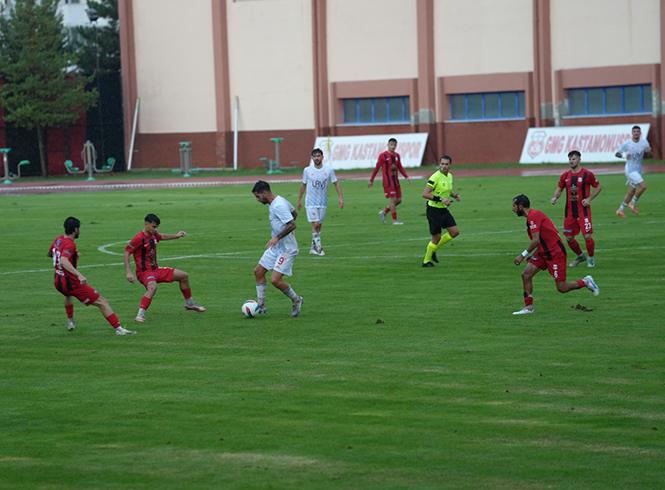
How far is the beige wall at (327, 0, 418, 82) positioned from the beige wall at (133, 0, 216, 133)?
7658 millimetres

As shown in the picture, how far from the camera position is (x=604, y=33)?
51.8 meters

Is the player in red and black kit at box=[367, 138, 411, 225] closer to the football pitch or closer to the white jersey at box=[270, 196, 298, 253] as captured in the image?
the football pitch

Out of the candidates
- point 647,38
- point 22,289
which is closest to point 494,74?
point 647,38

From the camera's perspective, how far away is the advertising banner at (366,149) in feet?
183

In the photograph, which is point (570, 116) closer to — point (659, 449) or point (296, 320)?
point (296, 320)

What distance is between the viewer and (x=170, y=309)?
14852 mm

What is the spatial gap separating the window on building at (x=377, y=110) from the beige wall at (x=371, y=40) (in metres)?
1.40

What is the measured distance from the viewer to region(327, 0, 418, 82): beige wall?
56.6 m

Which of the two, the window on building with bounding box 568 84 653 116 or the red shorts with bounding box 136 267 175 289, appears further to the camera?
the window on building with bounding box 568 84 653 116

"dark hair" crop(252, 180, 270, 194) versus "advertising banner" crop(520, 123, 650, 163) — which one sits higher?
"advertising banner" crop(520, 123, 650, 163)

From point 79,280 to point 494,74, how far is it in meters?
44.8

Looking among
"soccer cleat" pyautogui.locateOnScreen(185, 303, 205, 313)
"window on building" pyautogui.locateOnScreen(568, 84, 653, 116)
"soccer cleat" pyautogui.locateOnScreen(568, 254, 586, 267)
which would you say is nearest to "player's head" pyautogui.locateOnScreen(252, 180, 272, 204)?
"soccer cleat" pyautogui.locateOnScreen(185, 303, 205, 313)

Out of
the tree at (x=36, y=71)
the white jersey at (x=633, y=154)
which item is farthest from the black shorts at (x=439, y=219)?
the tree at (x=36, y=71)

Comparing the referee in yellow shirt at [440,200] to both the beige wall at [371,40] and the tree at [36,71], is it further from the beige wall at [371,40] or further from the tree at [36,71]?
→ the tree at [36,71]
